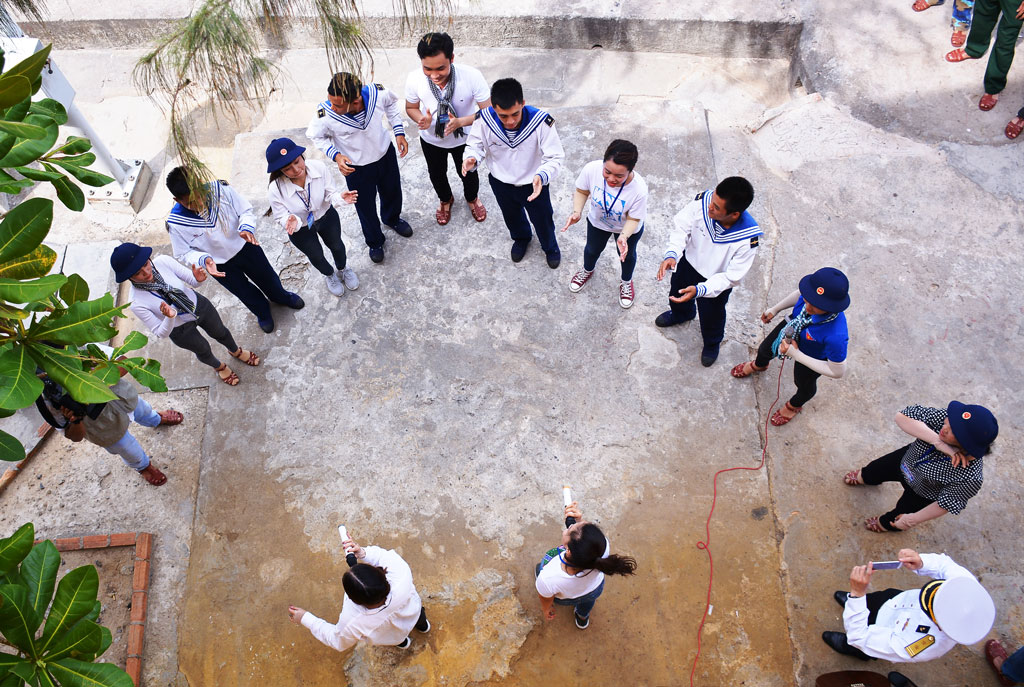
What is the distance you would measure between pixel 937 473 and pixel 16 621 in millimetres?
3691

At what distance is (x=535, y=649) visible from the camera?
3.35m

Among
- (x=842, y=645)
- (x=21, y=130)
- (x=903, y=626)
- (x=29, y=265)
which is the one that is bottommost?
(x=842, y=645)

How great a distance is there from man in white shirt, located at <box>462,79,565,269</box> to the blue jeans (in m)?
2.53

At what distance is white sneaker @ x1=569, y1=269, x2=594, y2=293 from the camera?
4445mm

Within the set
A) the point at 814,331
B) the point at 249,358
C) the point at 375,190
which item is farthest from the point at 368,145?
the point at 814,331

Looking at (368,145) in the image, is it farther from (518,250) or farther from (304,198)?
(518,250)

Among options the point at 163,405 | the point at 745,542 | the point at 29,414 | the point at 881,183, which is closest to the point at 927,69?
the point at 881,183

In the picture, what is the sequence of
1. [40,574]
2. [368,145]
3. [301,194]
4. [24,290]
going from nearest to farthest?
[24,290] < [40,574] < [301,194] < [368,145]

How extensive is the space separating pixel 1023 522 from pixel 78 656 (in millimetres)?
4527

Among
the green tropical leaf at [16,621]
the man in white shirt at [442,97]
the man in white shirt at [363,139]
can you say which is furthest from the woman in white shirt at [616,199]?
the green tropical leaf at [16,621]

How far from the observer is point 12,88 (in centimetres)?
165

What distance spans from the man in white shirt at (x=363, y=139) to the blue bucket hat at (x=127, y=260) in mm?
1244

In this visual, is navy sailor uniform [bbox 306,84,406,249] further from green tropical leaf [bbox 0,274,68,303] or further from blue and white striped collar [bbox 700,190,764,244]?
green tropical leaf [bbox 0,274,68,303]

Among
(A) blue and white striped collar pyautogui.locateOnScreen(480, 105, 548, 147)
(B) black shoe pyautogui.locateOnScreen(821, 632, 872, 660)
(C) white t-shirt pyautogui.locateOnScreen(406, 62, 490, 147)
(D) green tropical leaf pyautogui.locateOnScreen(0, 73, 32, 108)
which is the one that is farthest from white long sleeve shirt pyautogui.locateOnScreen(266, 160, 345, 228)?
(B) black shoe pyautogui.locateOnScreen(821, 632, 872, 660)
